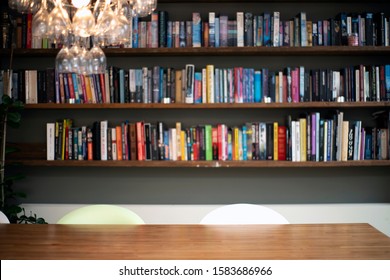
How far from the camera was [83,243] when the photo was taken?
Answer: 5.32 ft

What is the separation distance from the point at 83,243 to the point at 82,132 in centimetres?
198

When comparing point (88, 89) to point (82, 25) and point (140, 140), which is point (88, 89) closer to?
point (140, 140)

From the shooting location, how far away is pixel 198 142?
352 cm

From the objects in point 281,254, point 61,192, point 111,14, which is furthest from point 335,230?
point 61,192

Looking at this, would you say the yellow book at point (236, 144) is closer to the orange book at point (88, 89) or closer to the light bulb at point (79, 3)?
the orange book at point (88, 89)

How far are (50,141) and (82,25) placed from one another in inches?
67.8

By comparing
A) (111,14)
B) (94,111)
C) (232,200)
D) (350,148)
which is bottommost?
(232,200)

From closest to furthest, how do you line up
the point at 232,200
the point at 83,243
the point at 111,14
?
the point at 83,243
the point at 111,14
the point at 232,200

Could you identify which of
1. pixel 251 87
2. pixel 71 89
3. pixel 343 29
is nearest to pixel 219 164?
pixel 251 87

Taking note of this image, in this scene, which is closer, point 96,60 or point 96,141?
point 96,60

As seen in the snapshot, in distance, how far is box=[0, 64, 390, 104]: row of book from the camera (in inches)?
137

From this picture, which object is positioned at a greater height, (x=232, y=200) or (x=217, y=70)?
(x=217, y=70)
